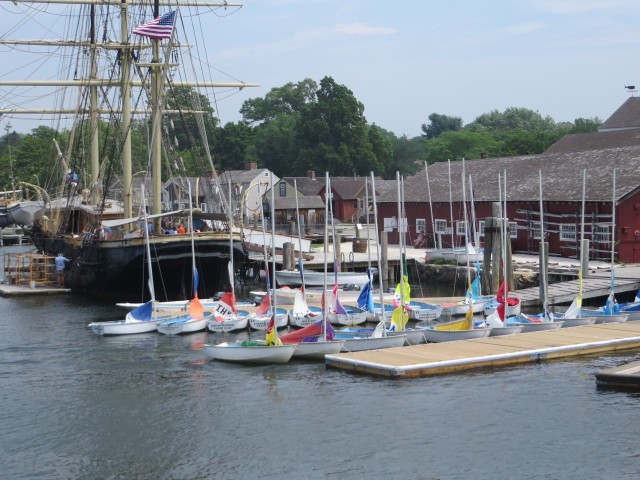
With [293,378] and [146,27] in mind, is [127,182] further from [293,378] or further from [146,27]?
[293,378]

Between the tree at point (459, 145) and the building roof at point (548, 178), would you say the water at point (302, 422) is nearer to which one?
the building roof at point (548, 178)

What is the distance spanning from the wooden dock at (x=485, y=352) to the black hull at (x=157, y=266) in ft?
62.4

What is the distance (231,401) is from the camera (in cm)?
2786

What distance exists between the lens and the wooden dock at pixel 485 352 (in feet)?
98.3

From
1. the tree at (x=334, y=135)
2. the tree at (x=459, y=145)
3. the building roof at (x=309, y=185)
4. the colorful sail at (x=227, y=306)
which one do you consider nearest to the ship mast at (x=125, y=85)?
the colorful sail at (x=227, y=306)

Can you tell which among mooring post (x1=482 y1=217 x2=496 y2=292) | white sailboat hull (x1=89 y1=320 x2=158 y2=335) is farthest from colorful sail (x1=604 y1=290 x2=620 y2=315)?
white sailboat hull (x1=89 y1=320 x2=158 y2=335)

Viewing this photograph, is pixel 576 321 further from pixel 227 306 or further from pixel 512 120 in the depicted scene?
pixel 512 120

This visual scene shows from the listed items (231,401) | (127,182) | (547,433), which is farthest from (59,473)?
(127,182)

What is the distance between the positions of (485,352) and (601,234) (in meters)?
23.5

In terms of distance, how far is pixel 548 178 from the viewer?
196ft

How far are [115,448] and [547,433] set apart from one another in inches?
407

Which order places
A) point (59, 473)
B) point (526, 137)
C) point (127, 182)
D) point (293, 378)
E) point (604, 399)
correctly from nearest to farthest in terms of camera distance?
point (59, 473)
point (604, 399)
point (293, 378)
point (127, 182)
point (526, 137)

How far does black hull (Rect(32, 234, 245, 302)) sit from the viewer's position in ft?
161

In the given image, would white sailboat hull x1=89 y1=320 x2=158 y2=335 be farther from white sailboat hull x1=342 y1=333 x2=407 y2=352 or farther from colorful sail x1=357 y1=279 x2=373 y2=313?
white sailboat hull x1=342 y1=333 x2=407 y2=352
